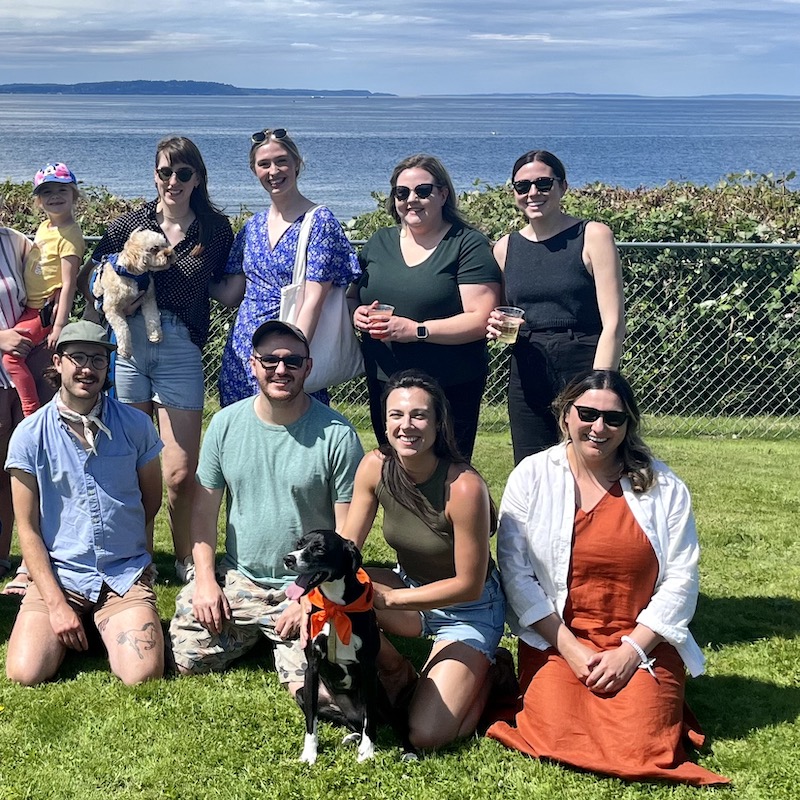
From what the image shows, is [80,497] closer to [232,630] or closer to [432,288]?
[232,630]

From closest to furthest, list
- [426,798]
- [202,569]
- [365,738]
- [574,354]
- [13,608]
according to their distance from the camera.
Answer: [426,798] → [365,738] → [202,569] → [574,354] → [13,608]

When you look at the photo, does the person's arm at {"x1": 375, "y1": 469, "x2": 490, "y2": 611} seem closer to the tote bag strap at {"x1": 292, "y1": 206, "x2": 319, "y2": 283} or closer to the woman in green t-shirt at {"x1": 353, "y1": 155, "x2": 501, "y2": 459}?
the woman in green t-shirt at {"x1": 353, "y1": 155, "x2": 501, "y2": 459}

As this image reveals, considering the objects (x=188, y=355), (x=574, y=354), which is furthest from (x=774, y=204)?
(x=188, y=355)

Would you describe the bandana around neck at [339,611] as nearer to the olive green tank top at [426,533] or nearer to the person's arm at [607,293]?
the olive green tank top at [426,533]

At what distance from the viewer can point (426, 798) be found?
3588mm

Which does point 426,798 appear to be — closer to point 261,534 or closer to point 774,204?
point 261,534

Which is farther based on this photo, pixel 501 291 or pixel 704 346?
pixel 704 346

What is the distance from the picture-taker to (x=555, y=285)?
4.71 m

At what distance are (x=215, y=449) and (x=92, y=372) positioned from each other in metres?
0.64

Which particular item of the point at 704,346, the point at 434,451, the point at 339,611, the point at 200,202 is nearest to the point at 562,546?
the point at 434,451

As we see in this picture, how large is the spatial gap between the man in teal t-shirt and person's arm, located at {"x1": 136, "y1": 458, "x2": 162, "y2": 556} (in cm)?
36

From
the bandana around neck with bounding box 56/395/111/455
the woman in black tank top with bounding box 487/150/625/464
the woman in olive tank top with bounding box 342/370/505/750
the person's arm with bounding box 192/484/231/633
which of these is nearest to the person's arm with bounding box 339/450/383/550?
the woman in olive tank top with bounding box 342/370/505/750

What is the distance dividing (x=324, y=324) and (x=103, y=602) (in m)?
1.66

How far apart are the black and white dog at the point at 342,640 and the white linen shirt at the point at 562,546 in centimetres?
68
